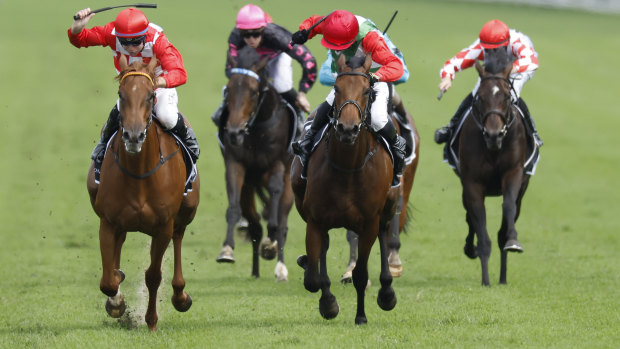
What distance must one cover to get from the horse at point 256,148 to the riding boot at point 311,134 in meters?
2.53

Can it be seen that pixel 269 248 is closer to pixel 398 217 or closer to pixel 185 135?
pixel 398 217

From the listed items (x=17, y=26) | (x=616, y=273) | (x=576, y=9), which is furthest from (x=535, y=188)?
(x=576, y=9)

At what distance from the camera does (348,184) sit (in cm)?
801

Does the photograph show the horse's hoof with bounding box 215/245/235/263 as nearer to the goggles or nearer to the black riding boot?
the black riding boot

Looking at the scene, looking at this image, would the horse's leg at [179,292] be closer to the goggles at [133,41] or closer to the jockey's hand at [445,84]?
the goggles at [133,41]

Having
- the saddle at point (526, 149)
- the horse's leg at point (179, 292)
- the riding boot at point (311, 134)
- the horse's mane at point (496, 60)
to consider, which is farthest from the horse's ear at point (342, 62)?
the saddle at point (526, 149)

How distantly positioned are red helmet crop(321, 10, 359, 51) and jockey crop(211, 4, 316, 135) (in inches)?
123

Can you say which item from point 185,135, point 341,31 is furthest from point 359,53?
point 185,135

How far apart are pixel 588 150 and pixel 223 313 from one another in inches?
678

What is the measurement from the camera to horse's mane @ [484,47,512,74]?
10.6 metres

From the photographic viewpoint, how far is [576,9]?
157 feet

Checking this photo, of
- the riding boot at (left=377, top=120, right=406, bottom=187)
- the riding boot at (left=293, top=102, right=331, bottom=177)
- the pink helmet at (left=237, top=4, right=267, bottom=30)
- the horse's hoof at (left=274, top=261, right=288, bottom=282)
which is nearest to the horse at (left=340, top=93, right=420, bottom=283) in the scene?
the horse's hoof at (left=274, top=261, right=288, bottom=282)

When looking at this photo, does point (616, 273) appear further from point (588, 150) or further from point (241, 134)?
point (588, 150)

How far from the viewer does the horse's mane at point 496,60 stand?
10.6m
